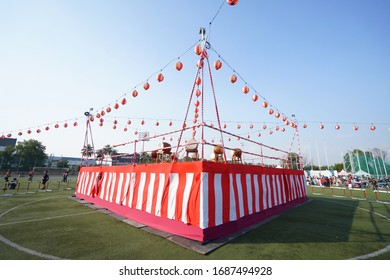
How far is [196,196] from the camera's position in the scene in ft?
16.2

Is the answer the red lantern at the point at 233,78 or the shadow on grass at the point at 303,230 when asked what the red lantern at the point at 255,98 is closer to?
the red lantern at the point at 233,78

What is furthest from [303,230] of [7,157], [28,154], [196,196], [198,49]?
[7,157]

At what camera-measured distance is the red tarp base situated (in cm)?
492

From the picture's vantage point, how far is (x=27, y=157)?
5953 centimetres

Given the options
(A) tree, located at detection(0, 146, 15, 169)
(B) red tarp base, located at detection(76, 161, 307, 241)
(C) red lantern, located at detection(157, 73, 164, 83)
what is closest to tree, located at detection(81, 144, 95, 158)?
(B) red tarp base, located at detection(76, 161, 307, 241)

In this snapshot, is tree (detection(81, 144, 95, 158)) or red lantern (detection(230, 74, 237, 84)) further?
tree (detection(81, 144, 95, 158))

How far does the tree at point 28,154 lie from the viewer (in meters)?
58.8

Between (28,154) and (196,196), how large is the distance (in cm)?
7838

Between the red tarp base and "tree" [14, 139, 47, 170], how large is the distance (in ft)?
236

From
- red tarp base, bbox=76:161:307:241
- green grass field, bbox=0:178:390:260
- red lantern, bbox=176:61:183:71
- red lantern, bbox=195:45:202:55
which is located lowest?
green grass field, bbox=0:178:390:260

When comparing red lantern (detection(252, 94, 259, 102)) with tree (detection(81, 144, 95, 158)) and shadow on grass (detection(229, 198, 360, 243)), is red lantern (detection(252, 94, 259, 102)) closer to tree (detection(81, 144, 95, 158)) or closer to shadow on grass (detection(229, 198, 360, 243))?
shadow on grass (detection(229, 198, 360, 243))
